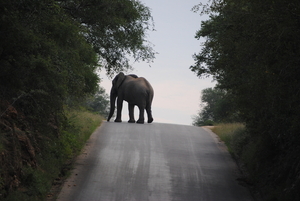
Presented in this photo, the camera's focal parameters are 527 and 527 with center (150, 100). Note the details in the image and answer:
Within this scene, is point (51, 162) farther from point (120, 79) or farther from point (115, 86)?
point (115, 86)

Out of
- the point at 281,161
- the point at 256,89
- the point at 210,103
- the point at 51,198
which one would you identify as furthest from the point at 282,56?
the point at 210,103

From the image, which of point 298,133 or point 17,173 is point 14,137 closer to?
point 17,173

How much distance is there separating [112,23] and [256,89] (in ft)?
25.6

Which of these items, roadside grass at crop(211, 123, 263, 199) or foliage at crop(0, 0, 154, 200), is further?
roadside grass at crop(211, 123, 263, 199)

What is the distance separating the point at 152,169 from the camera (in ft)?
54.1

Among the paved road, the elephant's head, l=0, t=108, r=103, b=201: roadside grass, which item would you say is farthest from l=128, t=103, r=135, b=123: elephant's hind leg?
l=0, t=108, r=103, b=201: roadside grass

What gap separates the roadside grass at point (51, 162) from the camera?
12132mm

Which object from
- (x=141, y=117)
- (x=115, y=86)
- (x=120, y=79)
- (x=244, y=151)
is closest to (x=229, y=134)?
(x=244, y=151)

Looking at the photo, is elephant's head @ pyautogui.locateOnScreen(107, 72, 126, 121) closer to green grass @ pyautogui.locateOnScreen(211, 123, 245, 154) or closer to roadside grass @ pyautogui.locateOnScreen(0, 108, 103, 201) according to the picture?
green grass @ pyautogui.locateOnScreen(211, 123, 245, 154)

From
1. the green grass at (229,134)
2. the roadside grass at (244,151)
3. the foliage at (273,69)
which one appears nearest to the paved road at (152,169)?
the roadside grass at (244,151)

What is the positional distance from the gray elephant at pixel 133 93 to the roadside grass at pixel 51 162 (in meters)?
5.64

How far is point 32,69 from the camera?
12984 mm

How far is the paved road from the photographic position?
13.8m

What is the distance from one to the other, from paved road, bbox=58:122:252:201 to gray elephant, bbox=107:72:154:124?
14.9ft
